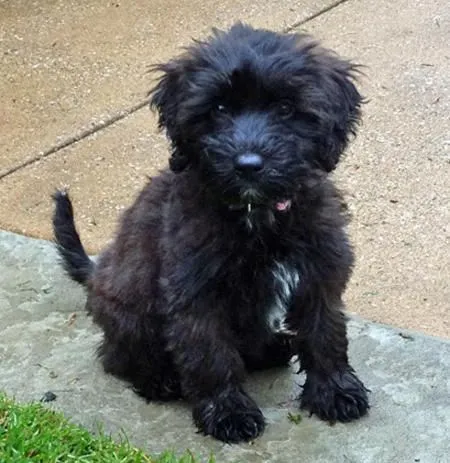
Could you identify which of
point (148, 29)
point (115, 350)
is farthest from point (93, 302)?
point (148, 29)

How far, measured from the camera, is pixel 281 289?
4297mm

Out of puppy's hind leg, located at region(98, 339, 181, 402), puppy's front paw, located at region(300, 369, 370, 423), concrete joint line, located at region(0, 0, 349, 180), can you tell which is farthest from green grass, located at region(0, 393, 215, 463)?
concrete joint line, located at region(0, 0, 349, 180)

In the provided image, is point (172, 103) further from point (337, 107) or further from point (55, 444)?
point (55, 444)

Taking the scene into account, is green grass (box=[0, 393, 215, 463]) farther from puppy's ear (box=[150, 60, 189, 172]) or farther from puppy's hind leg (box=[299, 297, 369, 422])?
puppy's ear (box=[150, 60, 189, 172])

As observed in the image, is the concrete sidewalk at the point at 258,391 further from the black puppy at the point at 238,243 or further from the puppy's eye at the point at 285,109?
the puppy's eye at the point at 285,109

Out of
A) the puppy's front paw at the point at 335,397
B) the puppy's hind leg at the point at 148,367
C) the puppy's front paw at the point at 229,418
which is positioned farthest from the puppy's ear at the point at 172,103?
the puppy's front paw at the point at 335,397

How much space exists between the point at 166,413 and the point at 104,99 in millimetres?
3117

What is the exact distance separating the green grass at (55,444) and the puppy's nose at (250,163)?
1.04 m

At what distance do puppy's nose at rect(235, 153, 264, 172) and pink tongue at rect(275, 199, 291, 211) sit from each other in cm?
26

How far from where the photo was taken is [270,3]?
8.45 m

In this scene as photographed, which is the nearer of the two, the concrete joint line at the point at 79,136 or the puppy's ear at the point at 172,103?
the puppy's ear at the point at 172,103

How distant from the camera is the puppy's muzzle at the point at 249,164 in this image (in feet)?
13.0

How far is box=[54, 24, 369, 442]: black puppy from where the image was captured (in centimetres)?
402

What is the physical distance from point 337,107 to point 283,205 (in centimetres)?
39
